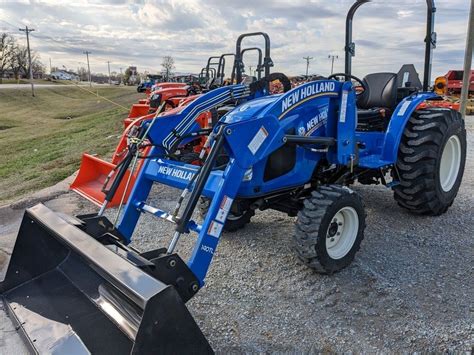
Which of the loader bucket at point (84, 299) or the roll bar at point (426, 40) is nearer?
the loader bucket at point (84, 299)

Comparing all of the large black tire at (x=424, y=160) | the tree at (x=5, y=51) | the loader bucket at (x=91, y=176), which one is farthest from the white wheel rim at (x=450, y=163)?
the tree at (x=5, y=51)

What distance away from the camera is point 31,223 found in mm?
3590

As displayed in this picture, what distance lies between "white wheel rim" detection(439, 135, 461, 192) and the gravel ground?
0.55m

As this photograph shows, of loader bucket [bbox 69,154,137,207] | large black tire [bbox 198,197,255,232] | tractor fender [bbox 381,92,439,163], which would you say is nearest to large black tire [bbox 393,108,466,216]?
tractor fender [bbox 381,92,439,163]

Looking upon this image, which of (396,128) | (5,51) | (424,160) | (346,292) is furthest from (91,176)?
(5,51)

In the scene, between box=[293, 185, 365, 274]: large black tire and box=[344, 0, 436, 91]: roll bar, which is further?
box=[344, 0, 436, 91]: roll bar

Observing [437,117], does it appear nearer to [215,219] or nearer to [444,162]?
[444,162]

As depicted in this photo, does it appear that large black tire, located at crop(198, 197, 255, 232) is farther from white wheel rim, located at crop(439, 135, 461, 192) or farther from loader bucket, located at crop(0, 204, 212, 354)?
white wheel rim, located at crop(439, 135, 461, 192)

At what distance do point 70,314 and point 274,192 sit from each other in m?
1.89

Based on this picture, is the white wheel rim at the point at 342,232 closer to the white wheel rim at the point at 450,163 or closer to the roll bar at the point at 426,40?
the white wheel rim at the point at 450,163

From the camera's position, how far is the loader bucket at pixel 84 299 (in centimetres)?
232

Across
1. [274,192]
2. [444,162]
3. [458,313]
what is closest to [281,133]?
[274,192]

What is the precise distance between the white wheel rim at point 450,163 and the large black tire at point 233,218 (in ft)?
7.93

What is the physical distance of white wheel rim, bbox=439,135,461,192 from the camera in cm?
543
